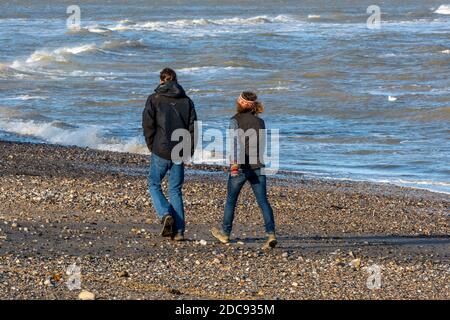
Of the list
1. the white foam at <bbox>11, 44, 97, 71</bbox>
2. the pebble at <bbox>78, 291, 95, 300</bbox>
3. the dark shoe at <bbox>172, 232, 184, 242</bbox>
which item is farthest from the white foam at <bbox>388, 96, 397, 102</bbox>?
the pebble at <bbox>78, 291, 95, 300</bbox>

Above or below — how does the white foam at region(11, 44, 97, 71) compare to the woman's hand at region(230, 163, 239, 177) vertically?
below

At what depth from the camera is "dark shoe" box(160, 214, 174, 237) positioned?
32.4 feet

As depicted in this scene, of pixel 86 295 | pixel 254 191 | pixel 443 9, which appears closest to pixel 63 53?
pixel 254 191

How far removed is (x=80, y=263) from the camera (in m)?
8.91

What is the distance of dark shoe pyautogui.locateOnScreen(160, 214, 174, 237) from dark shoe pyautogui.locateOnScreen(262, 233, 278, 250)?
2.90ft

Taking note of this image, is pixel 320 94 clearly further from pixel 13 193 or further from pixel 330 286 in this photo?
pixel 330 286

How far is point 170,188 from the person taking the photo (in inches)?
392

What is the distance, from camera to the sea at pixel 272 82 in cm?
1980

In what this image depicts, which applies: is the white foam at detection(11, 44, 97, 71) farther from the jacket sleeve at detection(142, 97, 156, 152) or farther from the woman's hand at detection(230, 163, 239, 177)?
the woman's hand at detection(230, 163, 239, 177)

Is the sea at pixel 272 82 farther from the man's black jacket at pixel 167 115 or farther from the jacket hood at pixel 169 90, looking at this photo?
the jacket hood at pixel 169 90

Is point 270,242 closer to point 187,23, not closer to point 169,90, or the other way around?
point 169,90

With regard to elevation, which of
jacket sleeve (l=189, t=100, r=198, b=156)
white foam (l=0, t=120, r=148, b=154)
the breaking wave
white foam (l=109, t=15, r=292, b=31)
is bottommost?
white foam (l=109, t=15, r=292, b=31)

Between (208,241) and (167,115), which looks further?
(208,241)

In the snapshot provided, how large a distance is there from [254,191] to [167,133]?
0.96 m
